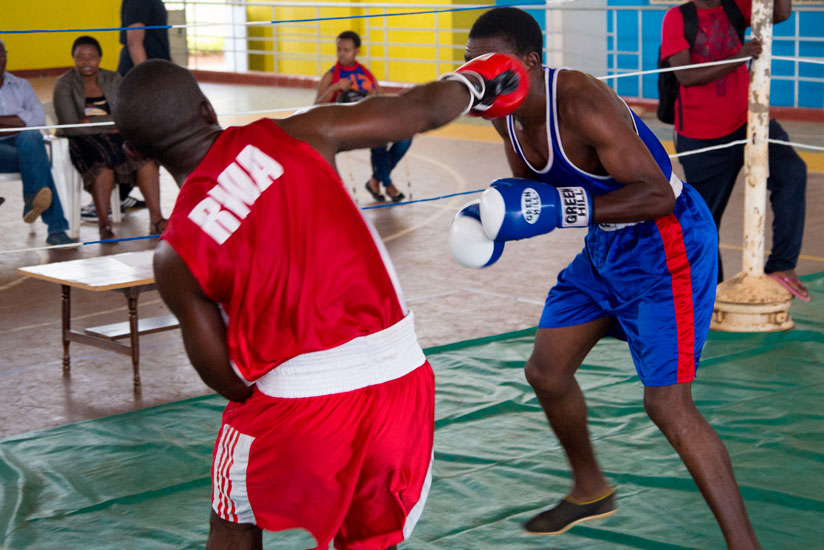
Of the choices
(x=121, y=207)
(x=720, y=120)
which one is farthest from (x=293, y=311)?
(x=121, y=207)

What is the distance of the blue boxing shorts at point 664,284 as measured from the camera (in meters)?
2.48

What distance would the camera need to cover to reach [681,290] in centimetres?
249

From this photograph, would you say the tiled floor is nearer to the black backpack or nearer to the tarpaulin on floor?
the tarpaulin on floor

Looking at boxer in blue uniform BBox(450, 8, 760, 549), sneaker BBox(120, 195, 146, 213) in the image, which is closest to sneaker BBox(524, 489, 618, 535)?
boxer in blue uniform BBox(450, 8, 760, 549)

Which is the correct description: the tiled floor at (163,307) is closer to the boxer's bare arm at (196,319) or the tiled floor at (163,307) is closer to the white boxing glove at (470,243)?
the white boxing glove at (470,243)

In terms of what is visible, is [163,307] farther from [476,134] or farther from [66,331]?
[476,134]

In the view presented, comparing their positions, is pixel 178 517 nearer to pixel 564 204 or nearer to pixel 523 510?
pixel 523 510

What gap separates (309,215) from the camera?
173 centimetres

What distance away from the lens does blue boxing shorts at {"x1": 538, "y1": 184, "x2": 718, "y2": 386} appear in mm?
2482

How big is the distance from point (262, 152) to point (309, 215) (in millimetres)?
125

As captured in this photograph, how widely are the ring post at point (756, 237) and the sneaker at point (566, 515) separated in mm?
1770

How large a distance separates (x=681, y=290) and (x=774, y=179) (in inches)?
92.4

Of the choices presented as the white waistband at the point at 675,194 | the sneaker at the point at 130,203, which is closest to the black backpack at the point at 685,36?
the white waistband at the point at 675,194

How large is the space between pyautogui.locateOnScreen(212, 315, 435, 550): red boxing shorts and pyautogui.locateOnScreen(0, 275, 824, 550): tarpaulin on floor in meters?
0.89
